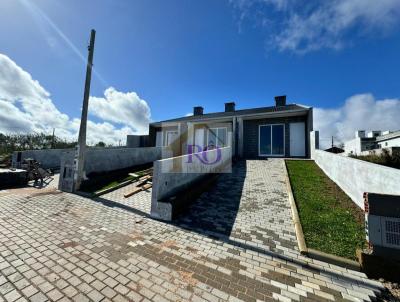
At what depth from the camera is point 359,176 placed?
5668 millimetres

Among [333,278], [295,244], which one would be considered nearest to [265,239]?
[295,244]

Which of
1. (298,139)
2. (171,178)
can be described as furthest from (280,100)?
(171,178)

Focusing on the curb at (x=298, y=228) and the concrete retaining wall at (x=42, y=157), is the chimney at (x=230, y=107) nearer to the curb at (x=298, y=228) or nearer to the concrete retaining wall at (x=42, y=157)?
the curb at (x=298, y=228)

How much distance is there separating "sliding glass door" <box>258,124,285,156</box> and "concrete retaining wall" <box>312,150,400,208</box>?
199 inches

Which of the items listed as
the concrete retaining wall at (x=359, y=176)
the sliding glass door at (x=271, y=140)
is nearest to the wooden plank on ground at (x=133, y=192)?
the concrete retaining wall at (x=359, y=176)

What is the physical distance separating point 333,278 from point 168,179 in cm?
466

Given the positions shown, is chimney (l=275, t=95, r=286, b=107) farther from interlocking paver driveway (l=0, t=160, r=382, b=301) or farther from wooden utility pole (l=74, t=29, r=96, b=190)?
wooden utility pole (l=74, t=29, r=96, b=190)

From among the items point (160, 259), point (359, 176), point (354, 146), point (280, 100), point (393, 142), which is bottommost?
point (160, 259)

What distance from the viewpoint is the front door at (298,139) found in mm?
13867

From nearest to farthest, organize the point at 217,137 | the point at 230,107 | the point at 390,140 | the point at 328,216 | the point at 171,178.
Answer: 1. the point at 328,216
2. the point at 171,178
3. the point at 217,137
4. the point at 230,107
5. the point at 390,140

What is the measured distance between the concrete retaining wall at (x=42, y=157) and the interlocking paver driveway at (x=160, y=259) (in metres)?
9.49

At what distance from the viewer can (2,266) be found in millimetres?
3043

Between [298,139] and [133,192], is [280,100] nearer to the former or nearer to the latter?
[298,139]

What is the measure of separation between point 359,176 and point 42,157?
19.0m
